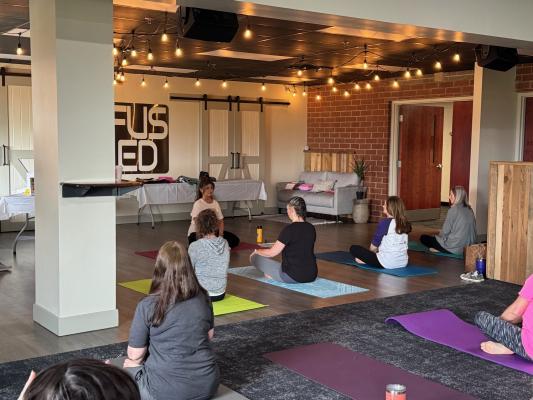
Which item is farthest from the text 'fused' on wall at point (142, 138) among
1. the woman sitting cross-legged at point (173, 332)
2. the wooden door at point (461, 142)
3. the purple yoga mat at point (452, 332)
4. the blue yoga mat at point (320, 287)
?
the woman sitting cross-legged at point (173, 332)

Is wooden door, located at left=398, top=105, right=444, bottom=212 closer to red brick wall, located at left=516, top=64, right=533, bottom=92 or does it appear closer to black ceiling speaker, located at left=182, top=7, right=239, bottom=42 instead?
red brick wall, located at left=516, top=64, right=533, bottom=92

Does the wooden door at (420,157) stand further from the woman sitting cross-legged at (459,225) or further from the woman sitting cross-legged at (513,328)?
the woman sitting cross-legged at (513,328)

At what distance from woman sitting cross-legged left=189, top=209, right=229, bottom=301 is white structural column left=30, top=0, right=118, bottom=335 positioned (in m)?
0.75

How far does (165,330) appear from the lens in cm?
312

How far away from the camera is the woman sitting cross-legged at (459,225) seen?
7891mm

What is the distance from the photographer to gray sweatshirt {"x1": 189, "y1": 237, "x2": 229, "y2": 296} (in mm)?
5371

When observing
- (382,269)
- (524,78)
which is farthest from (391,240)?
(524,78)

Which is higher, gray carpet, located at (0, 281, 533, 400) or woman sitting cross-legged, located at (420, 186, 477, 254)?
woman sitting cross-legged, located at (420, 186, 477, 254)

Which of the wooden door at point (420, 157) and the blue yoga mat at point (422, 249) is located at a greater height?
the wooden door at point (420, 157)

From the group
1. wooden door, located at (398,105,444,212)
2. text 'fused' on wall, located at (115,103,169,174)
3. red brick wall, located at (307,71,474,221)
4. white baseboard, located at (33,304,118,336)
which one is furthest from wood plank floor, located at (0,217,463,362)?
red brick wall, located at (307,71,474,221)

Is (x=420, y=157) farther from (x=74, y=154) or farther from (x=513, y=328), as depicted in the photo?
(x=74, y=154)

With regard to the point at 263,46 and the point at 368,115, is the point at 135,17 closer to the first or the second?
the point at 263,46

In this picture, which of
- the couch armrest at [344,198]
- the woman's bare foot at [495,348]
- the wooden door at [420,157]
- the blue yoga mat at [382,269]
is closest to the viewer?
the woman's bare foot at [495,348]

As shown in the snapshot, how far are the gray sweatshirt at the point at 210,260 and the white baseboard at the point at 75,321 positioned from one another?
811 mm
